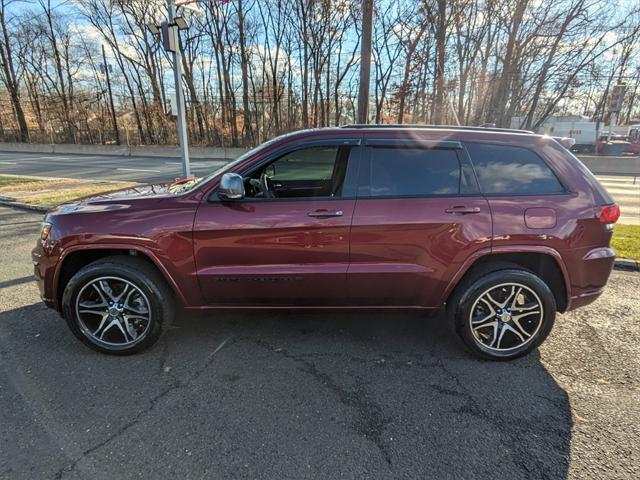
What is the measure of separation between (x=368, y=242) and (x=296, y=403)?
126 cm

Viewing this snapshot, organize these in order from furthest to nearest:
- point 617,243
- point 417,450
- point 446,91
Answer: point 446,91
point 617,243
point 417,450

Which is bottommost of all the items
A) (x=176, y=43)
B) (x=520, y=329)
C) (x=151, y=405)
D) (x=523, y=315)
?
(x=151, y=405)

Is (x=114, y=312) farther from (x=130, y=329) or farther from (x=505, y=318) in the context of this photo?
(x=505, y=318)

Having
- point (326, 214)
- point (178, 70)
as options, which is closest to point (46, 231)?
point (326, 214)

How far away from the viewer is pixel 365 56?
382 inches

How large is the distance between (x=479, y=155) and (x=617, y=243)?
453cm

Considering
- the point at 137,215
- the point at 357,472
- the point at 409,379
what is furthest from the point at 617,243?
the point at 137,215

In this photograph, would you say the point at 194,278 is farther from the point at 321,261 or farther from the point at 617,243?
the point at 617,243

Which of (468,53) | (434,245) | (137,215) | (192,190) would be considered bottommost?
(434,245)

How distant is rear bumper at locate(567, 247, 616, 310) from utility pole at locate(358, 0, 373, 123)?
8245mm

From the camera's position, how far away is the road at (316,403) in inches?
80.1

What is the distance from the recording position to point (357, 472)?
1978mm

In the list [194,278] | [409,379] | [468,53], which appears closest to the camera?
[409,379]

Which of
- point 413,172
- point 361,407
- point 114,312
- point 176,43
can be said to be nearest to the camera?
point 361,407
